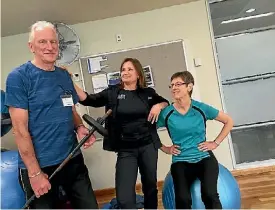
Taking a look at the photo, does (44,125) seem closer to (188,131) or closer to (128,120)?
(128,120)

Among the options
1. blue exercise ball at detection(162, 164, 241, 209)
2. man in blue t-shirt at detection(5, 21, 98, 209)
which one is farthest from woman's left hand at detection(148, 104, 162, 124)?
man in blue t-shirt at detection(5, 21, 98, 209)

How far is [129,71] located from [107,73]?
6.34ft

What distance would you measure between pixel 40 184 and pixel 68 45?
2.85 m

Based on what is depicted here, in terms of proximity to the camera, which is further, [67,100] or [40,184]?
[67,100]

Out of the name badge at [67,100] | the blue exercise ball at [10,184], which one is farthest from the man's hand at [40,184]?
the blue exercise ball at [10,184]

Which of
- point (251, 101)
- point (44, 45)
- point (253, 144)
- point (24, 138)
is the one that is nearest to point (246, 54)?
point (251, 101)

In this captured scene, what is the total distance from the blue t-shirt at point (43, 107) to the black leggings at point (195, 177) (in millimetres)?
891

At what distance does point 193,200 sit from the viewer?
2.38 m

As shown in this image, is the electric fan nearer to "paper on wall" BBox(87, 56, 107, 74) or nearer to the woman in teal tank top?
"paper on wall" BBox(87, 56, 107, 74)

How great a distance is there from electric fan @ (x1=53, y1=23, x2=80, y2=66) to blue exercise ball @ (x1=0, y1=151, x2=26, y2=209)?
172 centimetres

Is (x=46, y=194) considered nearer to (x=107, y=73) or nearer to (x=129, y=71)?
(x=129, y=71)

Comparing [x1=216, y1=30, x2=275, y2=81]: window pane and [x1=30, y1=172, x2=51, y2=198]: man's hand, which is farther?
[x1=216, y1=30, x2=275, y2=81]: window pane

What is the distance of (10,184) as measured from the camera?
8.27ft

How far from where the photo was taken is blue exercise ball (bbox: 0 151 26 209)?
91.6 inches
